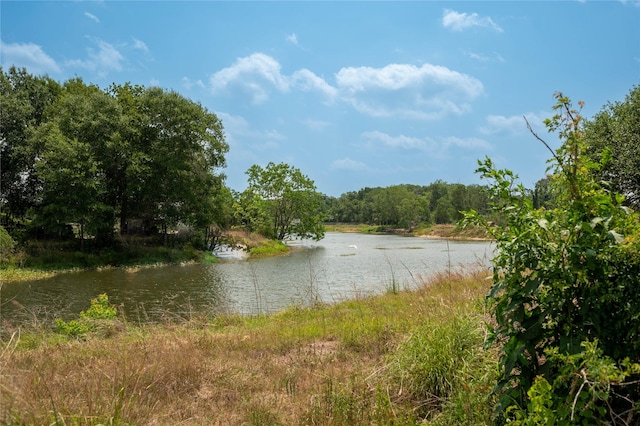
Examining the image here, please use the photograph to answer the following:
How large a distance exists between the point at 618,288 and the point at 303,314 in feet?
25.7

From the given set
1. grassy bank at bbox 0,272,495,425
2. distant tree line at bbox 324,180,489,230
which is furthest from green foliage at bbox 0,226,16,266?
distant tree line at bbox 324,180,489,230

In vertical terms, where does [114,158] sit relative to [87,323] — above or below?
above

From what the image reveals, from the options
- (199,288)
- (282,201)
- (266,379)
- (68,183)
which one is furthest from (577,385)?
(282,201)

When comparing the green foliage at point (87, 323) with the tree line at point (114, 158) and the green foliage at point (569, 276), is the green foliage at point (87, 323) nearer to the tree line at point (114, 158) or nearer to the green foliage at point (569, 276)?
the green foliage at point (569, 276)

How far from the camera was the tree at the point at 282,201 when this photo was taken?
47438 mm

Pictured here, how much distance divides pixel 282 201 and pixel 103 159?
24630 mm

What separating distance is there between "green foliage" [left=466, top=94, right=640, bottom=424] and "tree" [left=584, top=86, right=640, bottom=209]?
755 inches

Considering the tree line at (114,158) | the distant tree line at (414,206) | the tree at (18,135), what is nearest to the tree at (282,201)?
the tree line at (114,158)

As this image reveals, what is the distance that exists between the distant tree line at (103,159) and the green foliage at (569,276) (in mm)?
24957

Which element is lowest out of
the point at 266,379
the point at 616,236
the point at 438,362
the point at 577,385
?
the point at 266,379

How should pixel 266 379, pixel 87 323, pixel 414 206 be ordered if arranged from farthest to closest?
pixel 414 206 < pixel 87 323 < pixel 266 379

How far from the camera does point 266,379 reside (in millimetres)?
4754

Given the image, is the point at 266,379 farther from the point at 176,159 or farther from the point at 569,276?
the point at 176,159

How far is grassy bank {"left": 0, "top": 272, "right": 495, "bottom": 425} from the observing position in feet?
11.2
